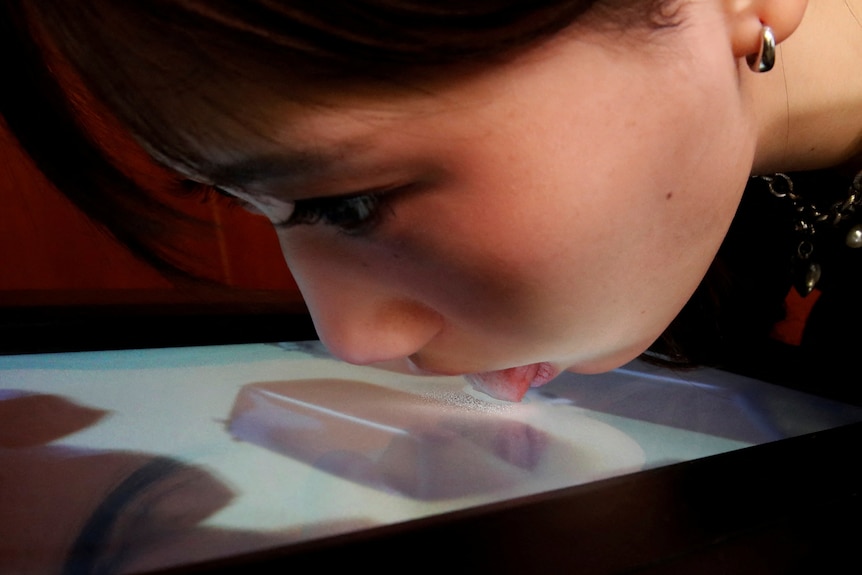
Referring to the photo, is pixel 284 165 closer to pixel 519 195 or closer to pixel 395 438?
pixel 519 195

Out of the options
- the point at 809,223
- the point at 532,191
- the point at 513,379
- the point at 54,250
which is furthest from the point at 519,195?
the point at 54,250

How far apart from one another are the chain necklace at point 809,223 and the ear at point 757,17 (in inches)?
13.7

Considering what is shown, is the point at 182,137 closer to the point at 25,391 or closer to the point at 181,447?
the point at 181,447

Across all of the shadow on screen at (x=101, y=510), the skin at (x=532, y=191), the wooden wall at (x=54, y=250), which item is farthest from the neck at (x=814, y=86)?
the wooden wall at (x=54, y=250)

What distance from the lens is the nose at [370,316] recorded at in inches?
14.6

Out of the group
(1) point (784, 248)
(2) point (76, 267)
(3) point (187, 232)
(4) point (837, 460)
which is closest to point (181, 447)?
(3) point (187, 232)

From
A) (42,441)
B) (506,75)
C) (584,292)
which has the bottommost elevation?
(42,441)

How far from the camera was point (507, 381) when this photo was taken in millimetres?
519

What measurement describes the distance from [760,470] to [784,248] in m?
0.44

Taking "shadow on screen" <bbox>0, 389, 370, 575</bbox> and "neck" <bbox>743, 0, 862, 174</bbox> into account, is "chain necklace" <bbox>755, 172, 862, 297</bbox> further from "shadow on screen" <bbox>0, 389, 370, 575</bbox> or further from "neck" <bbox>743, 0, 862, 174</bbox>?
"shadow on screen" <bbox>0, 389, 370, 575</bbox>

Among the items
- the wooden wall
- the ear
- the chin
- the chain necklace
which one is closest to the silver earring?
the ear

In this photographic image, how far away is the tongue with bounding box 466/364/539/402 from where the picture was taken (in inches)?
20.0

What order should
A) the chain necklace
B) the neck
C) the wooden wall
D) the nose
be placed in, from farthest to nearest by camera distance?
the wooden wall → the chain necklace → the neck → the nose

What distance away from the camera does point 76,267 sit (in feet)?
3.56
